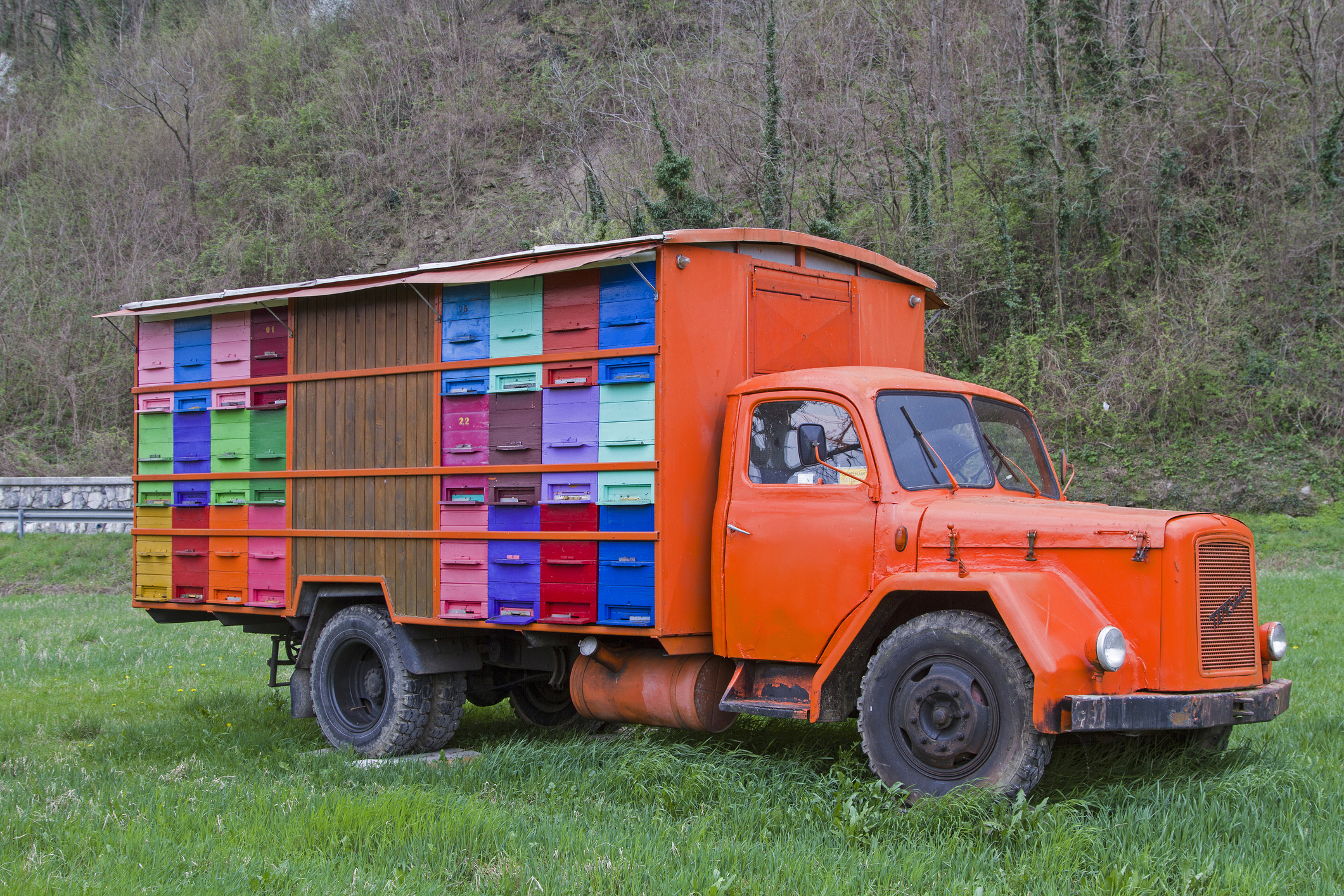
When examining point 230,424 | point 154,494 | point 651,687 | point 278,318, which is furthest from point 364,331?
point 651,687

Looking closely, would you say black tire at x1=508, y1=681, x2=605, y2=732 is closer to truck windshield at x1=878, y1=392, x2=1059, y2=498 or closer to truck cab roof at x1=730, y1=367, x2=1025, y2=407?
Answer: truck cab roof at x1=730, y1=367, x2=1025, y2=407

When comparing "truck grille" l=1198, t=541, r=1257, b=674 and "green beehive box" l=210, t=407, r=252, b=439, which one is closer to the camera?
"truck grille" l=1198, t=541, r=1257, b=674

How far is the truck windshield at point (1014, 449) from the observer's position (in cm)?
728

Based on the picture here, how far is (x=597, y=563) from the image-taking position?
24.6ft

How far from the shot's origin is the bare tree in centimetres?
4109

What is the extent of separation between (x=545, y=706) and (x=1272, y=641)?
560 centimetres

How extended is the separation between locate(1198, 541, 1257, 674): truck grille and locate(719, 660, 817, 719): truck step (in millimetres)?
2110

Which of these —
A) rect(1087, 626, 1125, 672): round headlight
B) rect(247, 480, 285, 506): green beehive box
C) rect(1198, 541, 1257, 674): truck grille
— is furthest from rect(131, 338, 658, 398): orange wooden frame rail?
rect(1198, 541, 1257, 674): truck grille

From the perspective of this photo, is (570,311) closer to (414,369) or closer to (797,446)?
(414,369)

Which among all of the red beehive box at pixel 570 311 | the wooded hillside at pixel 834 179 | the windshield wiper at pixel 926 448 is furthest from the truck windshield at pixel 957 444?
the wooded hillside at pixel 834 179

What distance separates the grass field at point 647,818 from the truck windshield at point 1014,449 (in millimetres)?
1680

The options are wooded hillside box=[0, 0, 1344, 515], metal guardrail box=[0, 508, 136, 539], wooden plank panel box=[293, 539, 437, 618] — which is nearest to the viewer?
wooden plank panel box=[293, 539, 437, 618]

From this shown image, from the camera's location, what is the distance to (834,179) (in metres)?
27.2

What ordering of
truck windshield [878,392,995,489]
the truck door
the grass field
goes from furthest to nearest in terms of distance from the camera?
truck windshield [878,392,995,489]
the truck door
the grass field
